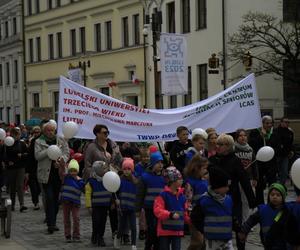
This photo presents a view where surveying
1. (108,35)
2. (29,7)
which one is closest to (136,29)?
(108,35)

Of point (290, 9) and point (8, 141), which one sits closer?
point (8, 141)

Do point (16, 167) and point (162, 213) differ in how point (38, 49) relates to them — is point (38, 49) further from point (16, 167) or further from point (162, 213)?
point (162, 213)

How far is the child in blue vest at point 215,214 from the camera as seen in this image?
7016mm

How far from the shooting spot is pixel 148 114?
11609 mm

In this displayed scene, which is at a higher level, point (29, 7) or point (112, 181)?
point (29, 7)

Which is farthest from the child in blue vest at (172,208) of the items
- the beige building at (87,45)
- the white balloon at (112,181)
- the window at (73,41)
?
the window at (73,41)

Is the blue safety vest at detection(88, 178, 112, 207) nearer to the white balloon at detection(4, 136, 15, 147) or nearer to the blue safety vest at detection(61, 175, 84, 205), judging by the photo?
the blue safety vest at detection(61, 175, 84, 205)

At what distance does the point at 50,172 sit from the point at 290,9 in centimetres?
2501

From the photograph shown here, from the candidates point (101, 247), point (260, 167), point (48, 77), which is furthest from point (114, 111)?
point (48, 77)

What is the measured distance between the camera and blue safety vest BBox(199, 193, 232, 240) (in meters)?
7.07

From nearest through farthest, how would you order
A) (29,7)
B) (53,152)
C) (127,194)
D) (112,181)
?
(112,181), (127,194), (53,152), (29,7)

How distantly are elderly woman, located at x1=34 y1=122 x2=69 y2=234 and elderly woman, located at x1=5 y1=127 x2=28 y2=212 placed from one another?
3.14m

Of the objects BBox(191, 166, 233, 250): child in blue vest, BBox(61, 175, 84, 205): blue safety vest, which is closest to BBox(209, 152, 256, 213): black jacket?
BBox(191, 166, 233, 250): child in blue vest

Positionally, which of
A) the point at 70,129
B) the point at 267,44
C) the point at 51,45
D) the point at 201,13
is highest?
the point at 51,45
